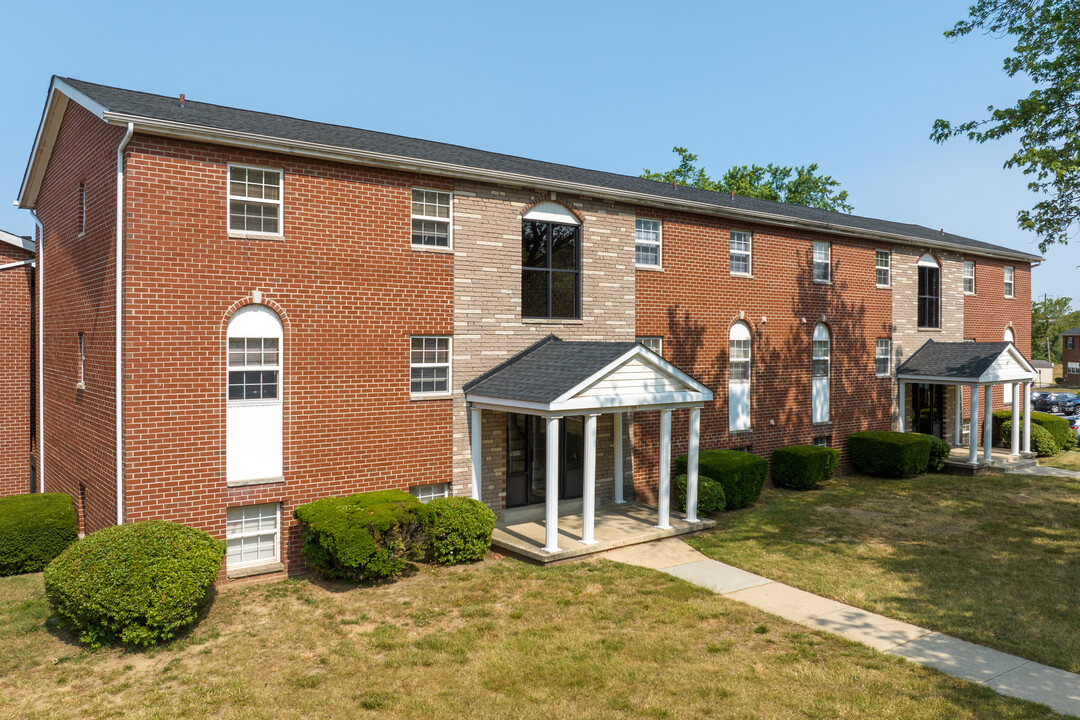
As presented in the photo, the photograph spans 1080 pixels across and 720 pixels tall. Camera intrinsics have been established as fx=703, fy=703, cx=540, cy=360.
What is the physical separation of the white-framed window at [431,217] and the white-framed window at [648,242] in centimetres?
523

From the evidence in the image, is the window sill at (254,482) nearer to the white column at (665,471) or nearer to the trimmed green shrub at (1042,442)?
the white column at (665,471)

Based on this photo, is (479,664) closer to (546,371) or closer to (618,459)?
(546,371)

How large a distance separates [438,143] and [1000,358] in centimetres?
1905

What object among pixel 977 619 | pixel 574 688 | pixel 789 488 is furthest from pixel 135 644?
pixel 789 488

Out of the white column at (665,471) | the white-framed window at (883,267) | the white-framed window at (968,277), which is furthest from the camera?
the white-framed window at (968,277)

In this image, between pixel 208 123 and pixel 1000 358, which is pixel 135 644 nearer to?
pixel 208 123

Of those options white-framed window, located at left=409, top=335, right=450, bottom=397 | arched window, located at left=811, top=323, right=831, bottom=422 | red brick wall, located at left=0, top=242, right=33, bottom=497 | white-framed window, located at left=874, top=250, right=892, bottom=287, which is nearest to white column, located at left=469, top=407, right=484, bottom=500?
white-framed window, located at left=409, top=335, right=450, bottom=397

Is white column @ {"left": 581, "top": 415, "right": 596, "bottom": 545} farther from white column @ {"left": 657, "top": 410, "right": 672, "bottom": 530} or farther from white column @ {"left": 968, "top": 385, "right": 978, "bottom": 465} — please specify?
white column @ {"left": 968, "top": 385, "right": 978, "bottom": 465}

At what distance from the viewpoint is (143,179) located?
11.2 m

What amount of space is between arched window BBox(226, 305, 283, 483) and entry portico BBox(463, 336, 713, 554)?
380 centimetres

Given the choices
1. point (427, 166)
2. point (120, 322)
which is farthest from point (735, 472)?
point (120, 322)

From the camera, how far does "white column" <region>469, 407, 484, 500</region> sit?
14.5 m

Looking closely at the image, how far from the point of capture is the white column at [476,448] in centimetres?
1451

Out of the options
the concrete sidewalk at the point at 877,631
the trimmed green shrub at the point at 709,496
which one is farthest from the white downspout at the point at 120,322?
the trimmed green shrub at the point at 709,496
